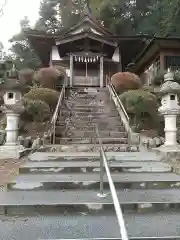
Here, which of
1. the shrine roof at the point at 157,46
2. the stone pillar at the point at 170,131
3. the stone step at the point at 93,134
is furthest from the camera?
the shrine roof at the point at 157,46

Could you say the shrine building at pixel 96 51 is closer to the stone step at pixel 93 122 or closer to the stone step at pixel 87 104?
the stone step at pixel 87 104

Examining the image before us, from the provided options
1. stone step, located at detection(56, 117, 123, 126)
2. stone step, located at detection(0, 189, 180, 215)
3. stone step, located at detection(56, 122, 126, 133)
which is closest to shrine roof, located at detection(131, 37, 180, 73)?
stone step, located at detection(56, 117, 123, 126)

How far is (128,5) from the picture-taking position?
36.2 metres

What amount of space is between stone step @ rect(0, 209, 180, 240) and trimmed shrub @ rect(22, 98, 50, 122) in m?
8.41

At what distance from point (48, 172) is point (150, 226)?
2851mm

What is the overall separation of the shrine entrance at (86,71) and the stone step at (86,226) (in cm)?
1863

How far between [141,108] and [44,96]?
4840 millimetres

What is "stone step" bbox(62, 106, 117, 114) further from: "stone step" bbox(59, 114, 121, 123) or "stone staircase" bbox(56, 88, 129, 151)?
"stone step" bbox(59, 114, 121, 123)

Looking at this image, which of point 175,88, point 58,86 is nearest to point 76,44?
point 58,86

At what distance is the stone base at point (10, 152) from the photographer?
26.9ft

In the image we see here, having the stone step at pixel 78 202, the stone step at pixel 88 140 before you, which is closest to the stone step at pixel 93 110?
the stone step at pixel 88 140

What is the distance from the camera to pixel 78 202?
3.86m

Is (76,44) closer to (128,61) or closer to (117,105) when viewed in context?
(128,61)

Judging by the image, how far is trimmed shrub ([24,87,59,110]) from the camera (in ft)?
42.7
